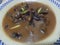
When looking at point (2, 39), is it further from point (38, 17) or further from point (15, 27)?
point (38, 17)

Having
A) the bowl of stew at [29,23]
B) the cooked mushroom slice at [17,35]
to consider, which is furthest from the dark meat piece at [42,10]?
the cooked mushroom slice at [17,35]

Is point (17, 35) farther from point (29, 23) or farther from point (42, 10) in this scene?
point (42, 10)

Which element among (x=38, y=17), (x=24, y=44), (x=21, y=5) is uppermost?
(x=21, y=5)

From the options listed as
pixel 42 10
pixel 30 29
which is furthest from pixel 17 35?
pixel 42 10

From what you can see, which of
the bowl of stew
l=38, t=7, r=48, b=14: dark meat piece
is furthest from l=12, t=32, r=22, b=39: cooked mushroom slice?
l=38, t=7, r=48, b=14: dark meat piece

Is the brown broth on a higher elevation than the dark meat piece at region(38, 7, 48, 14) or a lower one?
lower

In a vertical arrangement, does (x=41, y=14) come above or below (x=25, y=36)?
above

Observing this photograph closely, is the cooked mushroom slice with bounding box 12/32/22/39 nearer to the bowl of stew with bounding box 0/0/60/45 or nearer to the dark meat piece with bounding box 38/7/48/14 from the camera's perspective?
the bowl of stew with bounding box 0/0/60/45

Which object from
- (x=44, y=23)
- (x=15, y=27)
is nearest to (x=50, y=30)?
(x=44, y=23)
